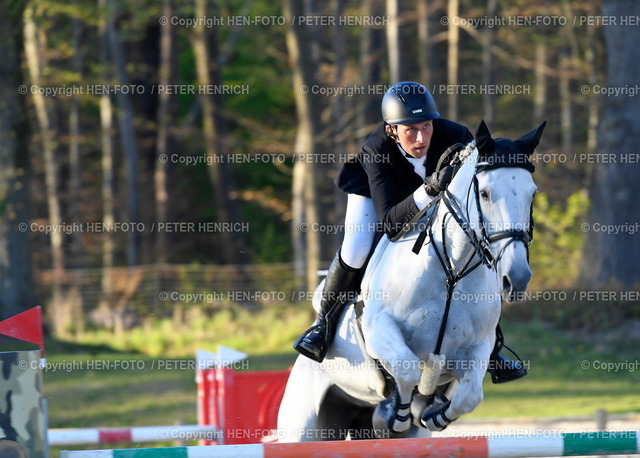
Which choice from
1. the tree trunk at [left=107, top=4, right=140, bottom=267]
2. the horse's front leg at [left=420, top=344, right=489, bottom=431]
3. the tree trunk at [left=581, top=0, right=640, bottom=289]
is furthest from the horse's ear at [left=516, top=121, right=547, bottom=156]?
the tree trunk at [left=107, top=4, right=140, bottom=267]

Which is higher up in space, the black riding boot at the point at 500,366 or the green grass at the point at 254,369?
the black riding boot at the point at 500,366

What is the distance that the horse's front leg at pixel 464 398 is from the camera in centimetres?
475

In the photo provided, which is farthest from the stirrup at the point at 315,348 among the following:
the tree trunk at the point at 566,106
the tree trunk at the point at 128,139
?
the tree trunk at the point at 566,106

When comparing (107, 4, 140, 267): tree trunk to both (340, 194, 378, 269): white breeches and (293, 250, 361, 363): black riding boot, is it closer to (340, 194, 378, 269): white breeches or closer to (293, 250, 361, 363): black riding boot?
(293, 250, 361, 363): black riding boot

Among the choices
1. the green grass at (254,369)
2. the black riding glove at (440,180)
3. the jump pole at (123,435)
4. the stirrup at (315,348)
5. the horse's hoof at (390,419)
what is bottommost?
the green grass at (254,369)

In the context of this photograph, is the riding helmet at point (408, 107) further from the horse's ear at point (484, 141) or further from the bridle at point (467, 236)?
the horse's ear at point (484, 141)

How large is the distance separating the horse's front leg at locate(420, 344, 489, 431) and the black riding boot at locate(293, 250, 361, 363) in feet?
2.49

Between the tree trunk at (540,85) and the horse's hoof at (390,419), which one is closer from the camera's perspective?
the horse's hoof at (390,419)

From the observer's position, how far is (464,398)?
474cm

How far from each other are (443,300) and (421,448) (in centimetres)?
87

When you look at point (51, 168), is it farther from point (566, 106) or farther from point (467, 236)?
point (467, 236)

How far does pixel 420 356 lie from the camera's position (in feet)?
16.1

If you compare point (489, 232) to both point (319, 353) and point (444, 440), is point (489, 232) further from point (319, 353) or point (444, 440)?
point (319, 353)

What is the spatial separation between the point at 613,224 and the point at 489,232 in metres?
11.3
